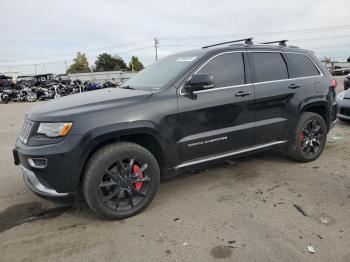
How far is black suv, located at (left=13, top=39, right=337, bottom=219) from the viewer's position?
3.01m

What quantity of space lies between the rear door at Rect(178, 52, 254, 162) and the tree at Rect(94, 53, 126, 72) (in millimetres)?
82560

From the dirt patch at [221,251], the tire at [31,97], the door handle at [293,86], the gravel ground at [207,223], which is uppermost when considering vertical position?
the door handle at [293,86]

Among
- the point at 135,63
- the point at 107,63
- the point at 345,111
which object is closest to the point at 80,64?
the point at 107,63

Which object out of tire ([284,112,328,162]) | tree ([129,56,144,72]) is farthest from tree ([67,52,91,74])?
tire ([284,112,328,162])

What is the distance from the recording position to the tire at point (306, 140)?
4.59 meters

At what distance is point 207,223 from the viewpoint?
10.4ft

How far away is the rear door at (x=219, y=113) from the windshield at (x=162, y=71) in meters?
0.24

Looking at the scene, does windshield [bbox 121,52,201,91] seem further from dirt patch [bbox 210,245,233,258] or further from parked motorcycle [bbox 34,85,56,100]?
parked motorcycle [bbox 34,85,56,100]

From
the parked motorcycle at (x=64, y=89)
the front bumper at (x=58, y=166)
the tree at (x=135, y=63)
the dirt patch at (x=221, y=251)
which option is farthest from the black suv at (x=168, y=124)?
the tree at (x=135, y=63)

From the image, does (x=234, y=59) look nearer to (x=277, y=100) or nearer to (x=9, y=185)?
(x=277, y=100)

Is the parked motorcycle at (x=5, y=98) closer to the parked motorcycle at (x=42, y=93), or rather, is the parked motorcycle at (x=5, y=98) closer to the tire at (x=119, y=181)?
the parked motorcycle at (x=42, y=93)

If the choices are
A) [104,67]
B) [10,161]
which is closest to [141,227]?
[10,161]

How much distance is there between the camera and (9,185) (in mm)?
4359

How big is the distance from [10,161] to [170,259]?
4153 mm
